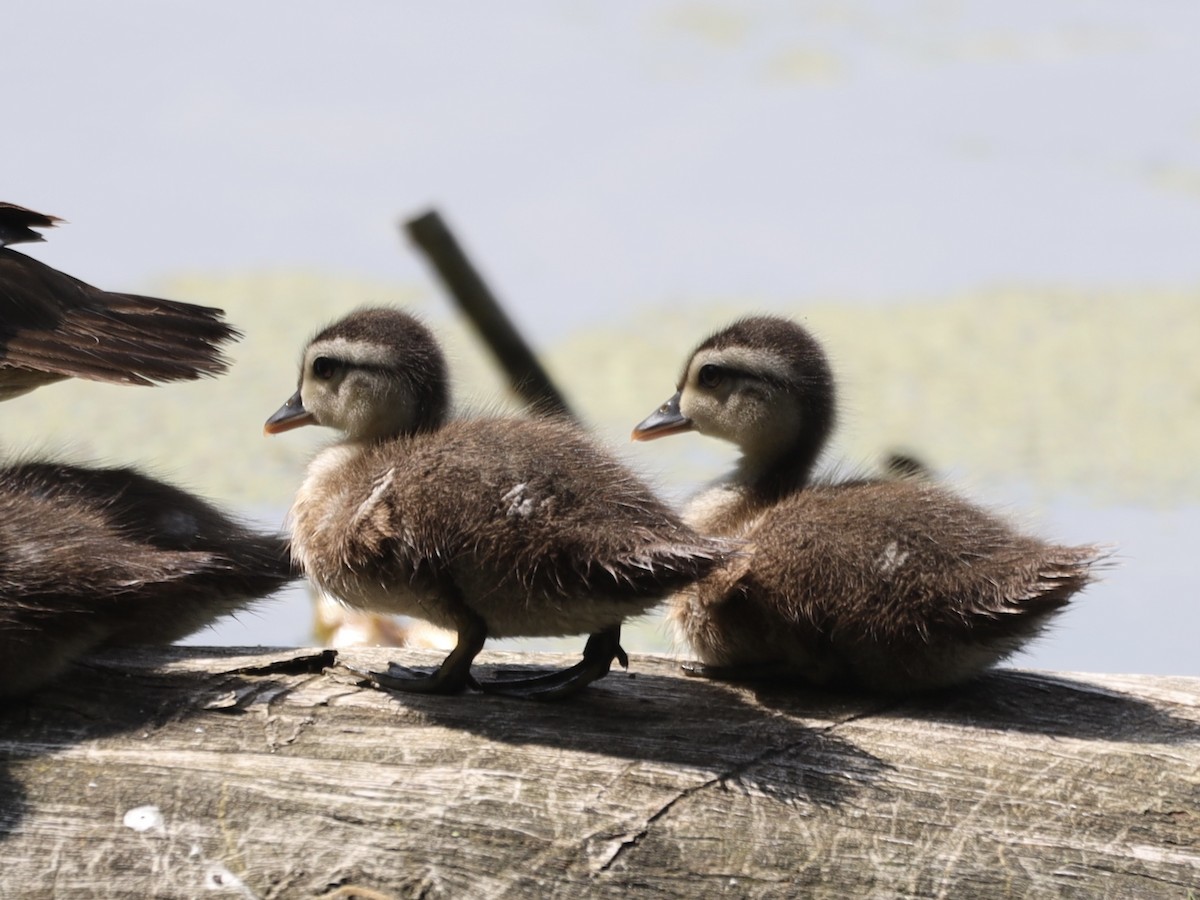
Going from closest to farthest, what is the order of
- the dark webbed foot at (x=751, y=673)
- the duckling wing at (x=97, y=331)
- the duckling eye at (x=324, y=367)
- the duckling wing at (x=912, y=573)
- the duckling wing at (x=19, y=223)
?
1. the duckling wing at (x=912, y=573)
2. the dark webbed foot at (x=751, y=673)
3. the duckling eye at (x=324, y=367)
4. the duckling wing at (x=97, y=331)
5. the duckling wing at (x=19, y=223)

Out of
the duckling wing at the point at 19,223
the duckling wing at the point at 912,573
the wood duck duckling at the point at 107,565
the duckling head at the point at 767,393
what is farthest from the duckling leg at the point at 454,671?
the duckling wing at the point at 19,223

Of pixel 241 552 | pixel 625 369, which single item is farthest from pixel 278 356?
pixel 241 552

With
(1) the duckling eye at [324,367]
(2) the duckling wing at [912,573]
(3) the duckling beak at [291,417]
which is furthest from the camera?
(3) the duckling beak at [291,417]

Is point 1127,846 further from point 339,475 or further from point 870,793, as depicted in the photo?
point 339,475

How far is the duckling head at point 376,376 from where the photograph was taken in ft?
8.71

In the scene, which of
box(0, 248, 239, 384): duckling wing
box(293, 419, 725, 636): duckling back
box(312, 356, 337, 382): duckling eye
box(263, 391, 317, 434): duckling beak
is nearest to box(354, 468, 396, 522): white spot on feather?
box(293, 419, 725, 636): duckling back

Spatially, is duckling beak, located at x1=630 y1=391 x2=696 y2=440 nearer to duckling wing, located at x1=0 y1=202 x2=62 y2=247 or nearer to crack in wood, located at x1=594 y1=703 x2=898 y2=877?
crack in wood, located at x1=594 y1=703 x2=898 y2=877

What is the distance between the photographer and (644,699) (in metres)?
2.51

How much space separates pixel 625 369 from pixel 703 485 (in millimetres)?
5353

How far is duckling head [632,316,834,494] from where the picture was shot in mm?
2807

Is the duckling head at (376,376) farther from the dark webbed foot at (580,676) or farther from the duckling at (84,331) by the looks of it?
the duckling at (84,331)

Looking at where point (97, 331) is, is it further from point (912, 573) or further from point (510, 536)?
point (912, 573)

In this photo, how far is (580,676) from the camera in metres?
2.47

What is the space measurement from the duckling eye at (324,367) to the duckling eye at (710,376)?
2.20 feet
